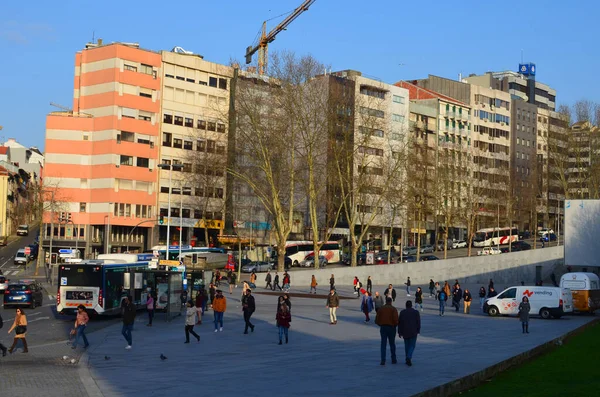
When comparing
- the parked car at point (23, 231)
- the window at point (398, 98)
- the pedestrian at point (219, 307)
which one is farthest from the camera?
the parked car at point (23, 231)

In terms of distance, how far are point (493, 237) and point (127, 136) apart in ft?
163

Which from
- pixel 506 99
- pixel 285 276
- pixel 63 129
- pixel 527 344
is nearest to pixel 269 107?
pixel 285 276

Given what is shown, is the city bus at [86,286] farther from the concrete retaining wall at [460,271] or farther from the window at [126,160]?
the window at [126,160]

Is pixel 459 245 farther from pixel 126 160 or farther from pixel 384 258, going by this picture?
pixel 126 160

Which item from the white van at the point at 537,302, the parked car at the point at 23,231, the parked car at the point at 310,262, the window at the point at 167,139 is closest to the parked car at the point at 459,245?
the parked car at the point at 310,262

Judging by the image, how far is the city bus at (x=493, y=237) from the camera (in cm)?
11088

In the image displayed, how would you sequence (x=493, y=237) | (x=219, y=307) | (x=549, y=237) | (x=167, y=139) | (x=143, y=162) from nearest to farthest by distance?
(x=219, y=307) < (x=143, y=162) < (x=167, y=139) < (x=493, y=237) < (x=549, y=237)

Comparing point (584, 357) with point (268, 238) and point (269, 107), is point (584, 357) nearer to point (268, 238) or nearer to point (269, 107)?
point (269, 107)

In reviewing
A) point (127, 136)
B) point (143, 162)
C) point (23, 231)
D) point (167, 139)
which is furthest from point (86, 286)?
point (23, 231)

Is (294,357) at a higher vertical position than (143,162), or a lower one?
lower

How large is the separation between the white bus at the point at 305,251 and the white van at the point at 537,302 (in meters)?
43.8

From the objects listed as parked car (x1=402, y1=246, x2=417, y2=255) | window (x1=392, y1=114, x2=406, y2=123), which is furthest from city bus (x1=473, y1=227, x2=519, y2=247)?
window (x1=392, y1=114, x2=406, y2=123)

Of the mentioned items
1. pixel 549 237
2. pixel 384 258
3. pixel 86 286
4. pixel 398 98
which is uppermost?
pixel 398 98

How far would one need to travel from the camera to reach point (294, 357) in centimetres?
2316
